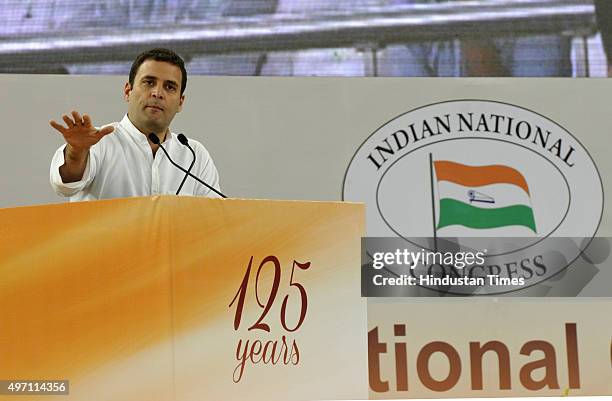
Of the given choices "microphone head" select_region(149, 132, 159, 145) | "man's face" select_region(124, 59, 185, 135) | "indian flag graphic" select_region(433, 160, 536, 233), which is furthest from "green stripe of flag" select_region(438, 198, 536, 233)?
"microphone head" select_region(149, 132, 159, 145)

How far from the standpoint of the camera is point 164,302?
4.96 ft

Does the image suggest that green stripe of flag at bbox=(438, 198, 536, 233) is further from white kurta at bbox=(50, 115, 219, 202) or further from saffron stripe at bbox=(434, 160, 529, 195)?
white kurta at bbox=(50, 115, 219, 202)

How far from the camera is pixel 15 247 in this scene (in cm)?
157

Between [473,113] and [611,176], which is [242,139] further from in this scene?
[611,176]

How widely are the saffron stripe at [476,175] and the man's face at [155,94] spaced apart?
5.34 ft

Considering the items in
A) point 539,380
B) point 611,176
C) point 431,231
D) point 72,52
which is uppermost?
point 72,52

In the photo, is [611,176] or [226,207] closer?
[226,207]

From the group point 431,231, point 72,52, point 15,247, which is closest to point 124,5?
point 72,52

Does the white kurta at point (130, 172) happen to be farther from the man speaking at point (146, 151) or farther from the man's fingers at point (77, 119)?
the man's fingers at point (77, 119)

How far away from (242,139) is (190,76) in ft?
1.13

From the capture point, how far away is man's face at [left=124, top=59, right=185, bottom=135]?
6.81 feet

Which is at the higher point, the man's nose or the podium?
the man's nose

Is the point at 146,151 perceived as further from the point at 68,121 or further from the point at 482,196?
the point at 482,196

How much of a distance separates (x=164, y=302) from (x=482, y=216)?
7.16ft
